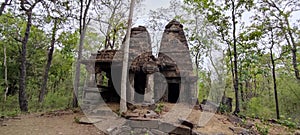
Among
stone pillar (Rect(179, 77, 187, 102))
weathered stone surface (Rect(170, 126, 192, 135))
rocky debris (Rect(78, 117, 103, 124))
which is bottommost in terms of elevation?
weathered stone surface (Rect(170, 126, 192, 135))

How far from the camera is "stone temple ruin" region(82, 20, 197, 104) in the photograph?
8.87 m

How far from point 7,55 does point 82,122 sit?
12706 millimetres

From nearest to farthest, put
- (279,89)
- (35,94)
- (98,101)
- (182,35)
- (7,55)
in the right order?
(98,101) < (182,35) < (279,89) < (7,55) < (35,94)

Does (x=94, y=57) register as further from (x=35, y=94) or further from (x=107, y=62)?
(x=35, y=94)

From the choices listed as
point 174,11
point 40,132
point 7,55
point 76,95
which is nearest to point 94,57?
point 76,95

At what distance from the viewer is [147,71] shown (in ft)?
28.3

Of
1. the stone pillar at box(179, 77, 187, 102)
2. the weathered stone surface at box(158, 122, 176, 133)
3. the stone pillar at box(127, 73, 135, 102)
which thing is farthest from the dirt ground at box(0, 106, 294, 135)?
the stone pillar at box(179, 77, 187, 102)

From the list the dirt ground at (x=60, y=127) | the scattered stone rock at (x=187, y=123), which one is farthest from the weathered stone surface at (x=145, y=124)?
the dirt ground at (x=60, y=127)

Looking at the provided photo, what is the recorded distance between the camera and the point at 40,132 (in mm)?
5879

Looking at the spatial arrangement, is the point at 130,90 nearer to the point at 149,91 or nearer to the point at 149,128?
the point at 149,91

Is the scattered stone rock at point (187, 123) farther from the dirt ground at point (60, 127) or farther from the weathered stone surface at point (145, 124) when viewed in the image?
the weathered stone surface at point (145, 124)

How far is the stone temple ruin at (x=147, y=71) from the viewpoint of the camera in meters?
8.87

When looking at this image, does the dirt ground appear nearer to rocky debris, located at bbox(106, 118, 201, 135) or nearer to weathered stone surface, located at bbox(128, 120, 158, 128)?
rocky debris, located at bbox(106, 118, 201, 135)

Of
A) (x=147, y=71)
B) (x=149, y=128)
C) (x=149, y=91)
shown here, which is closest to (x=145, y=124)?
(x=149, y=128)
